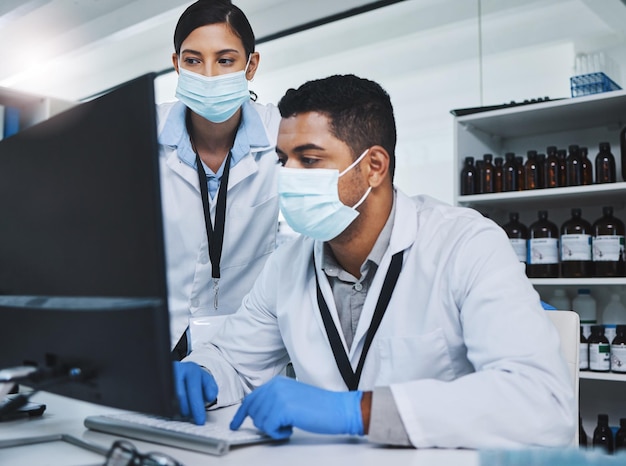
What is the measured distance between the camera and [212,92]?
1.73m

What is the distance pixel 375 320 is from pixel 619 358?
188 centimetres

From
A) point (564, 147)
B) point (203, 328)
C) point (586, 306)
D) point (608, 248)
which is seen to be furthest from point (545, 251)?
point (203, 328)

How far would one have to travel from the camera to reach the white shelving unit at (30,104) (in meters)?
2.07

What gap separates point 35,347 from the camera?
81 cm

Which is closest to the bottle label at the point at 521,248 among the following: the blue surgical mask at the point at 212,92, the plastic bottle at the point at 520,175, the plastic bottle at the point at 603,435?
the plastic bottle at the point at 520,175

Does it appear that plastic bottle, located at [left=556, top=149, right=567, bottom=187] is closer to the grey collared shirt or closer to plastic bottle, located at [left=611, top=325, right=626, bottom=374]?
plastic bottle, located at [left=611, top=325, right=626, bottom=374]

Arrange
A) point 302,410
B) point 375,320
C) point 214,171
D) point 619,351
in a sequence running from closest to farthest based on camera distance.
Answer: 1. point 302,410
2. point 375,320
3. point 214,171
4. point 619,351

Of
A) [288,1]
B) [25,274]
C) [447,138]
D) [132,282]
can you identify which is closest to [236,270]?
[25,274]

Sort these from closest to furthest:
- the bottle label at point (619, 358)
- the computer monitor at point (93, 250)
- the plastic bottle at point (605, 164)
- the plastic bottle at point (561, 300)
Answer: the computer monitor at point (93, 250)
the bottle label at point (619, 358)
the plastic bottle at point (605, 164)
the plastic bottle at point (561, 300)

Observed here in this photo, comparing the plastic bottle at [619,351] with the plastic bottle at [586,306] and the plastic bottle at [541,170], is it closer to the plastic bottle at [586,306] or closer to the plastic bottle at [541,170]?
the plastic bottle at [586,306]

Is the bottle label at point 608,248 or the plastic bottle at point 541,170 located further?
the plastic bottle at point 541,170

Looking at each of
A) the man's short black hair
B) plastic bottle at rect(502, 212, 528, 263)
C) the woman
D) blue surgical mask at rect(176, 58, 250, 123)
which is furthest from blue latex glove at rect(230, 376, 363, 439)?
plastic bottle at rect(502, 212, 528, 263)

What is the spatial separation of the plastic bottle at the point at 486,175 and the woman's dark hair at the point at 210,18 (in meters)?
1.59

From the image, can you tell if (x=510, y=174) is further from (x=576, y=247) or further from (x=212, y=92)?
(x=212, y=92)
